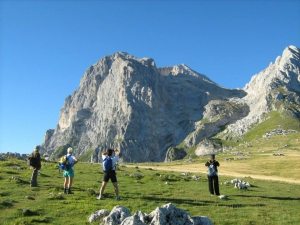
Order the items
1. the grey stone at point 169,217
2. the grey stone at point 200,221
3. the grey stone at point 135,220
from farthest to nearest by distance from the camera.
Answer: the grey stone at point 200,221 → the grey stone at point 169,217 → the grey stone at point 135,220

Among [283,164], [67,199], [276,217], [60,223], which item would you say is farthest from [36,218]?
[283,164]

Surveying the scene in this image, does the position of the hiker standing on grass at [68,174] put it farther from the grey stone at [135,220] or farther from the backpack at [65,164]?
the grey stone at [135,220]

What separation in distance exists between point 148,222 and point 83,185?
20.8 m

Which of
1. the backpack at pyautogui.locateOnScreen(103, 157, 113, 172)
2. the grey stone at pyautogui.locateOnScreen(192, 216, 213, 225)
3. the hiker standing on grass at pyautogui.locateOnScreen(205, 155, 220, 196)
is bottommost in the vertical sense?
the grey stone at pyautogui.locateOnScreen(192, 216, 213, 225)

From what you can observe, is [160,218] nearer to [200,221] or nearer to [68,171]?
[200,221]

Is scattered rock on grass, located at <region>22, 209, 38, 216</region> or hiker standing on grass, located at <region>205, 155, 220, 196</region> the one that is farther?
hiker standing on grass, located at <region>205, 155, 220, 196</region>

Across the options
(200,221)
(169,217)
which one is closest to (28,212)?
(169,217)

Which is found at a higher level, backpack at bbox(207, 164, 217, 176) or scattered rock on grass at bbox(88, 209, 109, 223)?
backpack at bbox(207, 164, 217, 176)

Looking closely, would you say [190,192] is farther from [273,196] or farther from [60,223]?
[60,223]

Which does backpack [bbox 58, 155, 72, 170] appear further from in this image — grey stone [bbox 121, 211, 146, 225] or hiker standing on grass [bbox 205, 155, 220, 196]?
grey stone [bbox 121, 211, 146, 225]

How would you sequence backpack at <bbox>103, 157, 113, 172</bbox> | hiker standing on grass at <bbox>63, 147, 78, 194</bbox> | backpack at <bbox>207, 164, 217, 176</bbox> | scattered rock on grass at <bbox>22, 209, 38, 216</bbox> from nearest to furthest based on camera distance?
scattered rock on grass at <bbox>22, 209, 38, 216</bbox> < backpack at <bbox>103, 157, 113, 172</bbox> < hiker standing on grass at <bbox>63, 147, 78, 194</bbox> < backpack at <bbox>207, 164, 217, 176</bbox>

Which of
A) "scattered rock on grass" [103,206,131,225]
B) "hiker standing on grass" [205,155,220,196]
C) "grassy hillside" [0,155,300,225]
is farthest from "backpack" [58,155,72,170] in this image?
"scattered rock on grass" [103,206,131,225]

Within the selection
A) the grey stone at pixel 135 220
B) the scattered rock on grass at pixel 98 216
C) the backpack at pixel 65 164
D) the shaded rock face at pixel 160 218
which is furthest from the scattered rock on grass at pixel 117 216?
the backpack at pixel 65 164

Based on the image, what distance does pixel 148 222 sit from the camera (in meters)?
19.7
